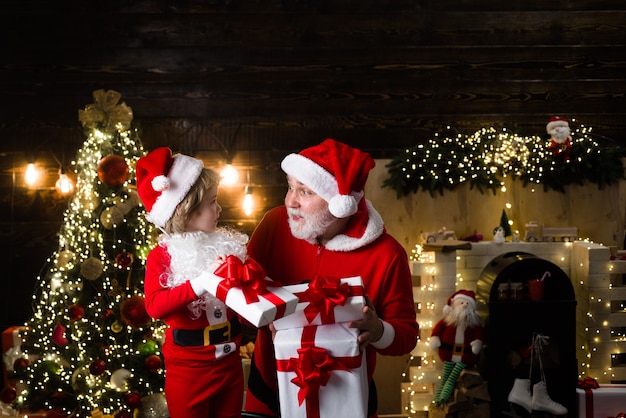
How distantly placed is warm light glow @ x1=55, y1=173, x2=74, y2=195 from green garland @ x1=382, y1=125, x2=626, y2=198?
1955mm

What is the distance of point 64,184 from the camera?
14.4 feet

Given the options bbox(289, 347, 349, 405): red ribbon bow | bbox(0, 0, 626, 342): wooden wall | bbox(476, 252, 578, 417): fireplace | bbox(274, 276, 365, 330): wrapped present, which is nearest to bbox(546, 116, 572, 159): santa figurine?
bbox(0, 0, 626, 342): wooden wall

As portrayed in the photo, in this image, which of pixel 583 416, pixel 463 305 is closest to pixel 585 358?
pixel 583 416

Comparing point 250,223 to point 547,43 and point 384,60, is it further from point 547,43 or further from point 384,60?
point 547,43

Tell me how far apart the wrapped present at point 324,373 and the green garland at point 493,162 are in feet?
8.30

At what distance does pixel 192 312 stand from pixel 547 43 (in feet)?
10.5

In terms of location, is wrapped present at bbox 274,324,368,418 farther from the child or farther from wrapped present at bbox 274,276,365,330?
the child

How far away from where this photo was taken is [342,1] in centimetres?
450

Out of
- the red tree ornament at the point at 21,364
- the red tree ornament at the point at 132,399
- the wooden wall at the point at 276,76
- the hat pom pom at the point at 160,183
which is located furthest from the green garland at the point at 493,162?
the red tree ornament at the point at 21,364

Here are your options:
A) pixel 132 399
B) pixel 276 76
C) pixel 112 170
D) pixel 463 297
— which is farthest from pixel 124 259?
pixel 463 297

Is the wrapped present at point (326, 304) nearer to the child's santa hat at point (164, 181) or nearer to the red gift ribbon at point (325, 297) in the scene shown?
the red gift ribbon at point (325, 297)

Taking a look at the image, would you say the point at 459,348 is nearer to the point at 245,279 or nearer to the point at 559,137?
the point at 559,137

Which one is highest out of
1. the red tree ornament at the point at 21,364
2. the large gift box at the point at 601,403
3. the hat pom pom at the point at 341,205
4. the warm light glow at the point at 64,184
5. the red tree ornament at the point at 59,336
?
the warm light glow at the point at 64,184

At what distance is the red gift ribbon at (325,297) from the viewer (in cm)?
179
